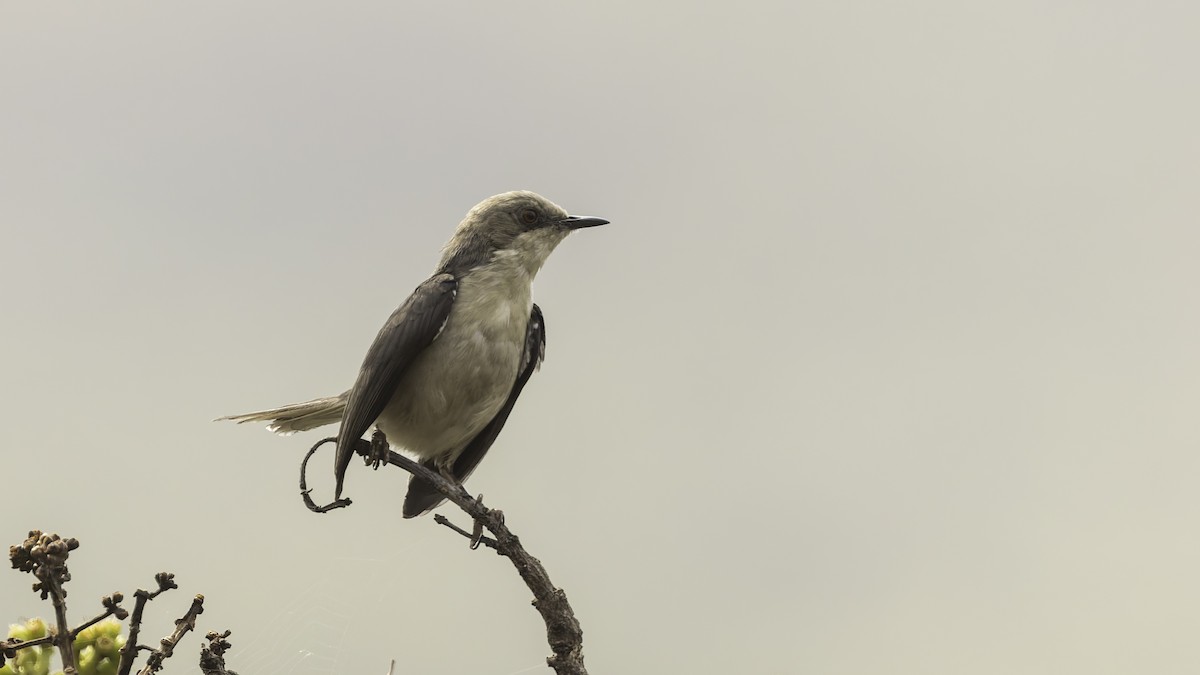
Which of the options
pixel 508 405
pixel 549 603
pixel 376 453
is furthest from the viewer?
pixel 508 405

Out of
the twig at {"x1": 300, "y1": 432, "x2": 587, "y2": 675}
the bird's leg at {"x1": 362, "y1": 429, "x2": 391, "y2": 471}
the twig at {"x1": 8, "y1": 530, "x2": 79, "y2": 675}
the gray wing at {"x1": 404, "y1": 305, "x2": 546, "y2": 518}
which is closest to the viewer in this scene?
the twig at {"x1": 8, "y1": 530, "x2": 79, "y2": 675}

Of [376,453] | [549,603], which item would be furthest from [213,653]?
[376,453]

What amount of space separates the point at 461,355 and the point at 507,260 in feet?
2.32

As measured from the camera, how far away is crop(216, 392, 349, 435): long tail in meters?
5.74

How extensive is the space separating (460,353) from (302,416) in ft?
4.11

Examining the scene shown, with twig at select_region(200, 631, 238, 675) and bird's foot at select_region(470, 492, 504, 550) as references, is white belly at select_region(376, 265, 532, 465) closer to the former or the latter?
bird's foot at select_region(470, 492, 504, 550)

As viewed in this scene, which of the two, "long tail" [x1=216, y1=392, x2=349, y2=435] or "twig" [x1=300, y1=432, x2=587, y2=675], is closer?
"twig" [x1=300, y1=432, x2=587, y2=675]

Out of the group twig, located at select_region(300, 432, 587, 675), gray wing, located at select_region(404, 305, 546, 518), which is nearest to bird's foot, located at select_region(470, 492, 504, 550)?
twig, located at select_region(300, 432, 587, 675)

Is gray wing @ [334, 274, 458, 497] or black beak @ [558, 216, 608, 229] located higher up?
black beak @ [558, 216, 608, 229]

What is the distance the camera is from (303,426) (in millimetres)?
5918

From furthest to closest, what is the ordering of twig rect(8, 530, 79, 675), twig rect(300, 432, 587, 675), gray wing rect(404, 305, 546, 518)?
gray wing rect(404, 305, 546, 518)
twig rect(300, 432, 587, 675)
twig rect(8, 530, 79, 675)

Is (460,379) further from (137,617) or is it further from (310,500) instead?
(137,617)

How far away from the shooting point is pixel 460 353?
5078 millimetres

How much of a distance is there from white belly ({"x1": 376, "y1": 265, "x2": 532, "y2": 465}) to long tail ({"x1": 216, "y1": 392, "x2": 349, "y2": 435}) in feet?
1.96
